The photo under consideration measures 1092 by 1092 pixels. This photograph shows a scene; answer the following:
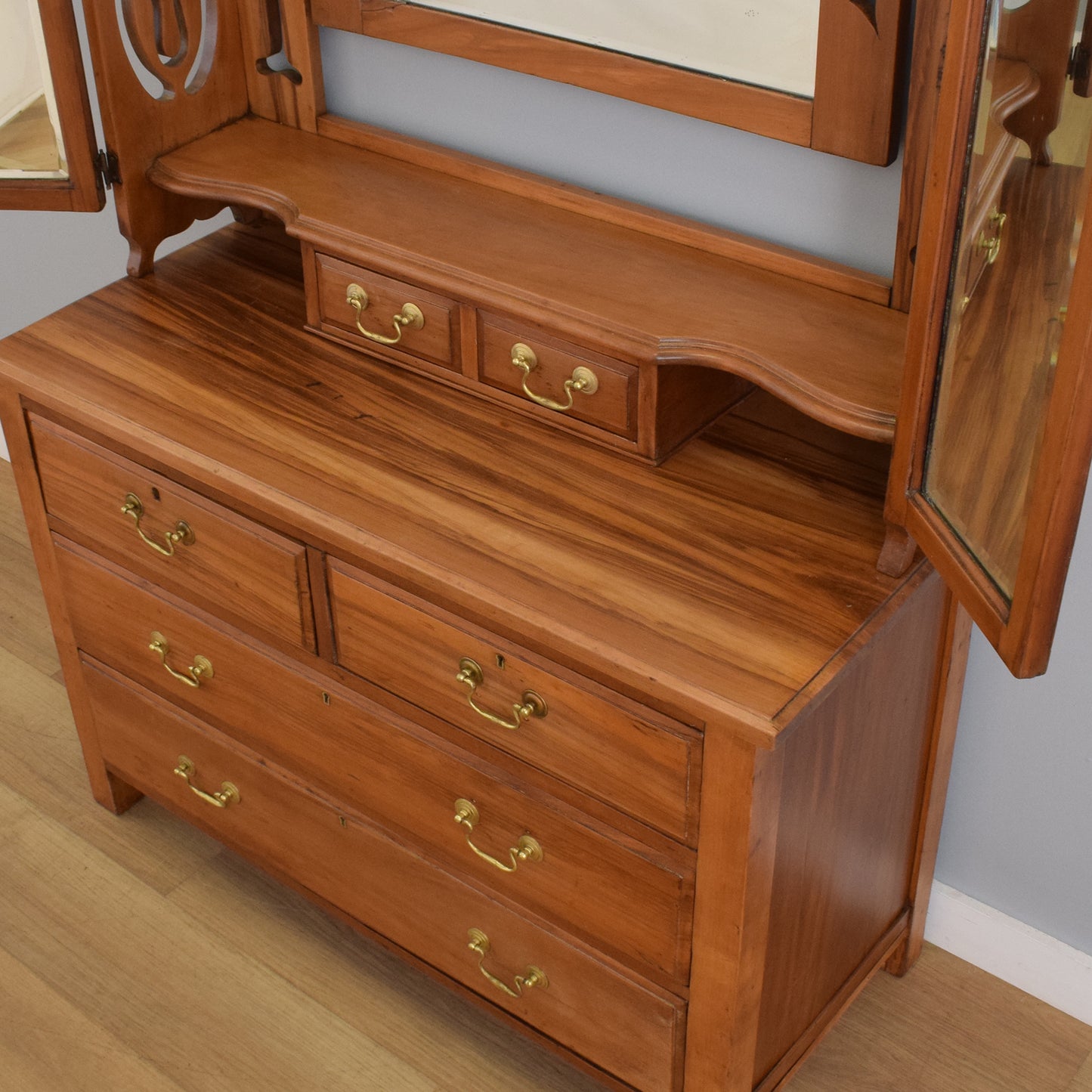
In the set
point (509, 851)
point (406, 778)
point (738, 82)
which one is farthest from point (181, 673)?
point (738, 82)

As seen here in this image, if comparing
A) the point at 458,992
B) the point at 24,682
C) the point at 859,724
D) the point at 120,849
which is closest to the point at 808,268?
the point at 859,724

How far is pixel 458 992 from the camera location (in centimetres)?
208

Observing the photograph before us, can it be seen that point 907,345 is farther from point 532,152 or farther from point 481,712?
point 532,152

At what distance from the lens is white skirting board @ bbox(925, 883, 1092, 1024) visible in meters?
2.20

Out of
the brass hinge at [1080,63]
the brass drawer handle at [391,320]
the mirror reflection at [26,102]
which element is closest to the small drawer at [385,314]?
the brass drawer handle at [391,320]

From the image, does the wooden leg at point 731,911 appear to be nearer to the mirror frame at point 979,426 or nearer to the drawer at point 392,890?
the drawer at point 392,890

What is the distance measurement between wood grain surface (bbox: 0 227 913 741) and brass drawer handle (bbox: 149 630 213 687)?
0.31 metres

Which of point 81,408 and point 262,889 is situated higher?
point 81,408

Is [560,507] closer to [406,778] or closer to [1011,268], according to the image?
[406,778]

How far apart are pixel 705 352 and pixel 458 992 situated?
3.22 ft

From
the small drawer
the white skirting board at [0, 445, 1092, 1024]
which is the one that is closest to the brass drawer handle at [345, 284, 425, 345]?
the small drawer

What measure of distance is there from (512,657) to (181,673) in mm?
694

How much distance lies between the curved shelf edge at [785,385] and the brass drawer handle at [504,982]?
0.80 m

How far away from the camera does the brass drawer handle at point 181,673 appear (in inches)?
82.7
